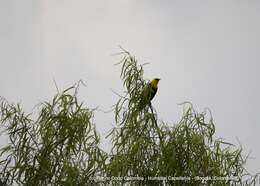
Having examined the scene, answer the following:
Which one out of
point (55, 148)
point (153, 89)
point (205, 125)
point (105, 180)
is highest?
point (153, 89)

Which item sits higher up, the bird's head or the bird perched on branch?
the bird's head

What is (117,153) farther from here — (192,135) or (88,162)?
(192,135)

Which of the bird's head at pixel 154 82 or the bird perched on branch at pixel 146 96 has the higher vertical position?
the bird's head at pixel 154 82

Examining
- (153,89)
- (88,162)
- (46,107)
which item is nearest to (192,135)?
(153,89)

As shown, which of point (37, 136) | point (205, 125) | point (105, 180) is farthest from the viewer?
point (205, 125)

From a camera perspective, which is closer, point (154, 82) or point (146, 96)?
point (146, 96)

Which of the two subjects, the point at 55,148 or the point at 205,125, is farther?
the point at 205,125

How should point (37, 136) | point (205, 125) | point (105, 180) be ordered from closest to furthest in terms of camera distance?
point (105, 180)
point (37, 136)
point (205, 125)

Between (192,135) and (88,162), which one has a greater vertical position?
(192,135)

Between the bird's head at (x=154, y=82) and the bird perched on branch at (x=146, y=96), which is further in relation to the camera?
the bird's head at (x=154, y=82)

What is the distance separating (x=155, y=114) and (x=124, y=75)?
29 centimetres

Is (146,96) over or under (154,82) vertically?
under

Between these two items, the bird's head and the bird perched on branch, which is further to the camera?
the bird's head

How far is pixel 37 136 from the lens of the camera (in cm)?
231
